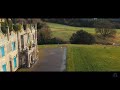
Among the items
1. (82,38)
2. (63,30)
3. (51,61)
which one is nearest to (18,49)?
(51,61)

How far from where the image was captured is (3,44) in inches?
148

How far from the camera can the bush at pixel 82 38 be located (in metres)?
3.85

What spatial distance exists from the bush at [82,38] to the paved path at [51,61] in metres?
0.21

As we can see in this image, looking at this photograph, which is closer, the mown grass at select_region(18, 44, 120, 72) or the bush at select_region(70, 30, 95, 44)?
the mown grass at select_region(18, 44, 120, 72)

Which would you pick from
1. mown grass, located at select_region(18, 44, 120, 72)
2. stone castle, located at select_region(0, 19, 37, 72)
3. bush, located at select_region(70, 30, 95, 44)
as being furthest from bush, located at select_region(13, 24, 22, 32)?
bush, located at select_region(70, 30, 95, 44)

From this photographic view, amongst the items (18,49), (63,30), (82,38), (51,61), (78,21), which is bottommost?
(51,61)

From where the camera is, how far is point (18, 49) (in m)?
3.91

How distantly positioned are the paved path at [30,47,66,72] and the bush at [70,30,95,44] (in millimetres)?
206

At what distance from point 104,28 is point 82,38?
341 millimetres

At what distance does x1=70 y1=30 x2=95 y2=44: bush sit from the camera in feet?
12.6

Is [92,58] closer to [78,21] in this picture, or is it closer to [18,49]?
[78,21]

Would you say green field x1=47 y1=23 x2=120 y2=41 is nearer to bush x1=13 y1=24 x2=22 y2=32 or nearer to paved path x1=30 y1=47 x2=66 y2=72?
paved path x1=30 y1=47 x2=66 y2=72
